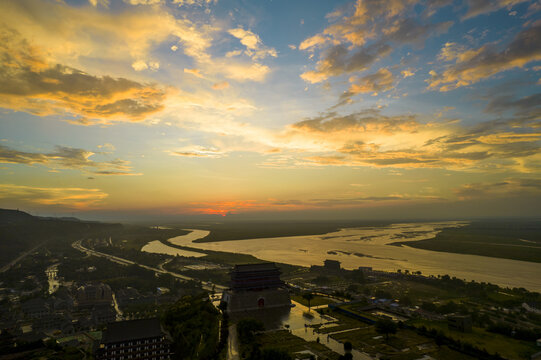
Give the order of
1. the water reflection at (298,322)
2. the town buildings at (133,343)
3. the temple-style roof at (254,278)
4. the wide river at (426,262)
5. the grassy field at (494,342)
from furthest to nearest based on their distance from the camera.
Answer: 1. the wide river at (426,262)
2. the temple-style roof at (254,278)
3. the water reflection at (298,322)
4. the town buildings at (133,343)
5. the grassy field at (494,342)

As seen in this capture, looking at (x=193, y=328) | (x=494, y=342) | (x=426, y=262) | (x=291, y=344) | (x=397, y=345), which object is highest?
(x=494, y=342)

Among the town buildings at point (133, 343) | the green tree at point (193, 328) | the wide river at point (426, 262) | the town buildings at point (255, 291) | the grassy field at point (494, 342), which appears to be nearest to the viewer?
the grassy field at point (494, 342)

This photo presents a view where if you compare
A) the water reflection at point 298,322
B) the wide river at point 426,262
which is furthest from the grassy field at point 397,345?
the wide river at point 426,262

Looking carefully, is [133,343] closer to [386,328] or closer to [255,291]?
[255,291]

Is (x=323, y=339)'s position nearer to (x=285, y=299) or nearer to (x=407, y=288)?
(x=285, y=299)

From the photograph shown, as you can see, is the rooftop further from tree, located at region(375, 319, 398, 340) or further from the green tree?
tree, located at region(375, 319, 398, 340)

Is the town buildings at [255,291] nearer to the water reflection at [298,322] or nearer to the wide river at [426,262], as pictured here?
the water reflection at [298,322]

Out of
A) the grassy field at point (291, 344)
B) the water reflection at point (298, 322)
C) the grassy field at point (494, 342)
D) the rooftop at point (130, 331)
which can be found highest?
the rooftop at point (130, 331)

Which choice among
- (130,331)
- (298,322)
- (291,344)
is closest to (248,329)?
(291,344)

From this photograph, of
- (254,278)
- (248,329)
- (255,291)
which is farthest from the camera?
(254,278)

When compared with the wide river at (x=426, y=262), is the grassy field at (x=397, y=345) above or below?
above
